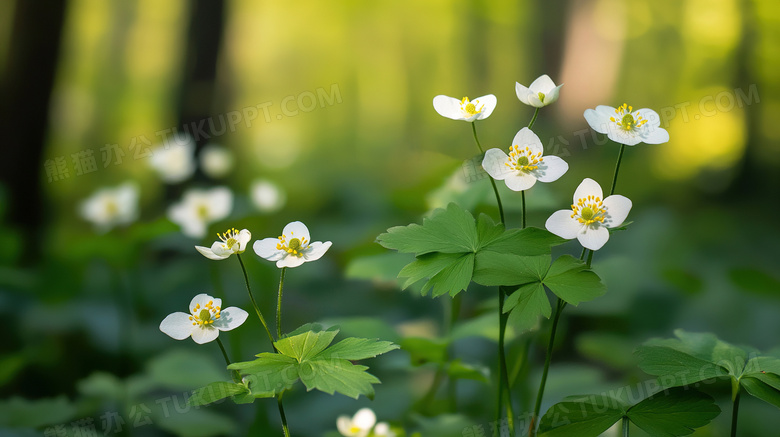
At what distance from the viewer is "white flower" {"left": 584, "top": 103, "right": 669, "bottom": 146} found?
95 centimetres

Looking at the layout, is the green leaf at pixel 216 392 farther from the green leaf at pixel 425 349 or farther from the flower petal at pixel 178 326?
the green leaf at pixel 425 349

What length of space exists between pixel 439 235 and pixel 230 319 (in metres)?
0.40

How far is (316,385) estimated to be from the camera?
84 centimetres

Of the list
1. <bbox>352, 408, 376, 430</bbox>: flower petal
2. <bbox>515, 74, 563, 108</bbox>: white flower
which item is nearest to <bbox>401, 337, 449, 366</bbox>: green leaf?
<bbox>352, 408, 376, 430</bbox>: flower petal

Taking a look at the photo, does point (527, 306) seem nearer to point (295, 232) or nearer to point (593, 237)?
point (593, 237)

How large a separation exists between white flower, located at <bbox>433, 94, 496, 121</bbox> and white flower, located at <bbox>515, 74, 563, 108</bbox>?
0.06 m

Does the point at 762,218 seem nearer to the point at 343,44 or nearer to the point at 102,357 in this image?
the point at 102,357

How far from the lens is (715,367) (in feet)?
3.08

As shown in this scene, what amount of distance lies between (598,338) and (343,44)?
47.7 feet

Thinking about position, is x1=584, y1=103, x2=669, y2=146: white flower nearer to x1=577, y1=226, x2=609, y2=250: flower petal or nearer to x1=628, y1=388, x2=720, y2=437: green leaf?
x1=577, y1=226, x2=609, y2=250: flower petal

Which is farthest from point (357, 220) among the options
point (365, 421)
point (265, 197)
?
point (365, 421)

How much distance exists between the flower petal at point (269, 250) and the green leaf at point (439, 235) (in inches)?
7.3

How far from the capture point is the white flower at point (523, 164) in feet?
3.08

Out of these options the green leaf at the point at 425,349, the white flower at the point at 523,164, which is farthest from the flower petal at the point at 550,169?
the green leaf at the point at 425,349
